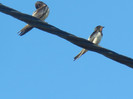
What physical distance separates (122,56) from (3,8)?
4.62 ft

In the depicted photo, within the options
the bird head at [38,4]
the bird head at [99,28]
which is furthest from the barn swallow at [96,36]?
the bird head at [38,4]

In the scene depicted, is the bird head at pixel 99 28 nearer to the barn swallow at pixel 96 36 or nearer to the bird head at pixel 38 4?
the barn swallow at pixel 96 36

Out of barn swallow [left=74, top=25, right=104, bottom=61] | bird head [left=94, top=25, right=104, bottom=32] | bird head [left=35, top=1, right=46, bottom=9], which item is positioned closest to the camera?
barn swallow [left=74, top=25, right=104, bottom=61]

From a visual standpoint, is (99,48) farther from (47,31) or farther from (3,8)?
(3,8)

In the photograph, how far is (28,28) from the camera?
303 inches

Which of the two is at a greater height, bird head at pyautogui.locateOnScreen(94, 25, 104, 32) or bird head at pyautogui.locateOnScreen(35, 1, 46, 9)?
bird head at pyautogui.locateOnScreen(94, 25, 104, 32)

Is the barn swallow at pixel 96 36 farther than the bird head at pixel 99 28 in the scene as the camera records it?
No

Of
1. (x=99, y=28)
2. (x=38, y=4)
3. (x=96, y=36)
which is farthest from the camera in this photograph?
(x=38, y=4)

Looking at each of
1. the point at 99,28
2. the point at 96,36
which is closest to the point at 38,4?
the point at 99,28

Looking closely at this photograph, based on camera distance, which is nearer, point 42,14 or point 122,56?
point 122,56

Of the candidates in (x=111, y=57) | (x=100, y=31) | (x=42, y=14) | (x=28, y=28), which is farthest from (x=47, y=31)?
(x=100, y=31)

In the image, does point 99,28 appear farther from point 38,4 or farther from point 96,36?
point 38,4

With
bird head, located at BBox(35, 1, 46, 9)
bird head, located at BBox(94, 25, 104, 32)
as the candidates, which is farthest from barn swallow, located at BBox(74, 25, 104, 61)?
bird head, located at BBox(35, 1, 46, 9)

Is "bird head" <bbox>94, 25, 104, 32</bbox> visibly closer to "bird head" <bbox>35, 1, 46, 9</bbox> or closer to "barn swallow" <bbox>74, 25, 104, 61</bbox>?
"barn swallow" <bbox>74, 25, 104, 61</bbox>
